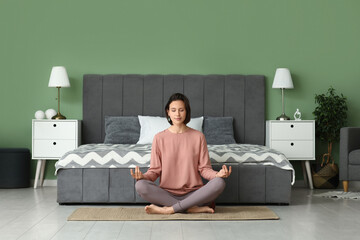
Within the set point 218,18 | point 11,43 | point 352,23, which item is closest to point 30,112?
point 11,43

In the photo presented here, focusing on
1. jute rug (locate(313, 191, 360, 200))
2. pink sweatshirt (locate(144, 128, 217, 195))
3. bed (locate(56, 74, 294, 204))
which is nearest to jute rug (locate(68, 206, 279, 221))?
pink sweatshirt (locate(144, 128, 217, 195))

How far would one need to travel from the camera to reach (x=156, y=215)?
140 inches

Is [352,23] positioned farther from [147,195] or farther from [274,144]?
[147,195]

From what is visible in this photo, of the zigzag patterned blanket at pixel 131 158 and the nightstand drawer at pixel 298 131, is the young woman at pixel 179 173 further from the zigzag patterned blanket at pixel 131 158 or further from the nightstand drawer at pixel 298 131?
the nightstand drawer at pixel 298 131

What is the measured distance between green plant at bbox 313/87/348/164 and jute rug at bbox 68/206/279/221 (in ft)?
6.52

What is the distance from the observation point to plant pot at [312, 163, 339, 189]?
17.9ft

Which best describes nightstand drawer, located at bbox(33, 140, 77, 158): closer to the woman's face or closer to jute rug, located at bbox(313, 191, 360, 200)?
the woman's face

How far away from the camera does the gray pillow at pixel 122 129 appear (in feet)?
17.2

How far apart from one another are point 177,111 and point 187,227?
2.99 ft

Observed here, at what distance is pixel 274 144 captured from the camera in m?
5.33

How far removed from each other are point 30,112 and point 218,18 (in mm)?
2386

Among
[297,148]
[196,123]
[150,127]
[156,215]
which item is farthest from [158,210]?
[297,148]

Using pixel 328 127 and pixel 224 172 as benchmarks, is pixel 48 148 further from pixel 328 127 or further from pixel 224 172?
pixel 328 127

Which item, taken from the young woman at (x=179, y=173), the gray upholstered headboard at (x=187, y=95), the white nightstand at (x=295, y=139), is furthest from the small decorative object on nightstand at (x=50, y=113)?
the white nightstand at (x=295, y=139)
